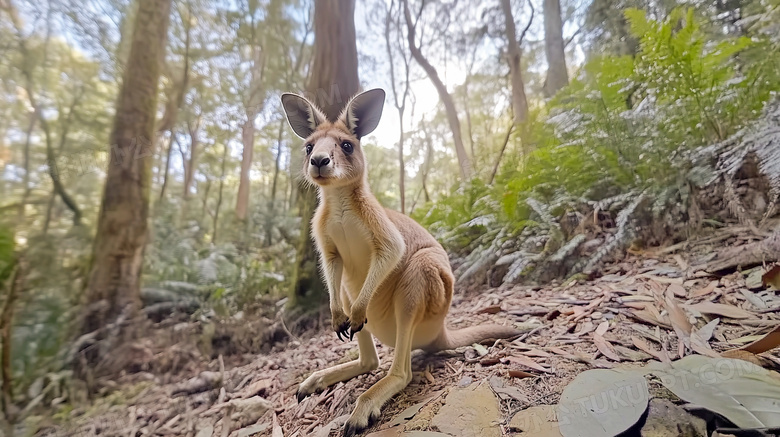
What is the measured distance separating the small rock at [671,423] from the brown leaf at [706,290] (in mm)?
542

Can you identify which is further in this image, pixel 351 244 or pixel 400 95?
pixel 400 95

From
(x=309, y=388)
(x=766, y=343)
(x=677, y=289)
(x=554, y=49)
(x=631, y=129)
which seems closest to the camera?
(x=766, y=343)

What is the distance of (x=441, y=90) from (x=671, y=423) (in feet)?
5.27

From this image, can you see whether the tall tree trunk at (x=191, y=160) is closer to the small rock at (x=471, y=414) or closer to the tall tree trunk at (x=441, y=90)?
the tall tree trunk at (x=441, y=90)

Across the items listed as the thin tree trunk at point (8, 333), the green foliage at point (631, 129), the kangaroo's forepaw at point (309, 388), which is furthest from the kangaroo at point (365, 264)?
the thin tree trunk at point (8, 333)

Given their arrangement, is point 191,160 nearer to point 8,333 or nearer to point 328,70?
point 328,70

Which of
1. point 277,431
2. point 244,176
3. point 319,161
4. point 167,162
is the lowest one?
point 277,431

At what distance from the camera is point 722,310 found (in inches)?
38.2

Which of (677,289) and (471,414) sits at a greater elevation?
(677,289)

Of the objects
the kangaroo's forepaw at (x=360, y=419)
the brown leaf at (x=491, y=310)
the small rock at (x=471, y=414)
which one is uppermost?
the brown leaf at (x=491, y=310)

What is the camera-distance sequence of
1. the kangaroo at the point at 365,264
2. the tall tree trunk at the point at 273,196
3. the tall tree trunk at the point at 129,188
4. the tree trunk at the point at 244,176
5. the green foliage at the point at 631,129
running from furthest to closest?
the tree trunk at the point at 244,176 < the tall tree trunk at the point at 273,196 < the tall tree trunk at the point at 129,188 < the green foliage at the point at 631,129 < the kangaroo at the point at 365,264

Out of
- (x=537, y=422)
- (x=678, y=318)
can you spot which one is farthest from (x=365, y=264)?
(x=678, y=318)

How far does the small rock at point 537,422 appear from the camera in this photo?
71 centimetres

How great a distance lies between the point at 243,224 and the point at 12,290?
101 cm
